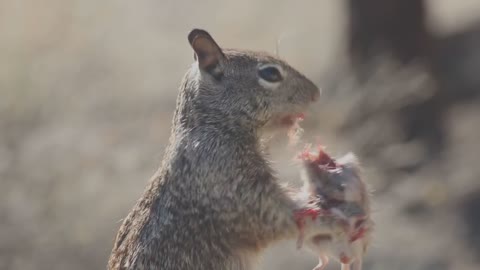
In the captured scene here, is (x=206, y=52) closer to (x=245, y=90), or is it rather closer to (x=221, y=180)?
(x=245, y=90)

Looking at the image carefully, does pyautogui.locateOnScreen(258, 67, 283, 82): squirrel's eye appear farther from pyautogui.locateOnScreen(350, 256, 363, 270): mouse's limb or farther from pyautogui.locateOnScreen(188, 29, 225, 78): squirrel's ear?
pyautogui.locateOnScreen(350, 256, 363, 270): mouse's limb

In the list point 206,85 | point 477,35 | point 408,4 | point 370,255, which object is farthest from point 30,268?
Result: point 477,35

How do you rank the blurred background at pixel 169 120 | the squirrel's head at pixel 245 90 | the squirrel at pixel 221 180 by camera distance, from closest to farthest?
the squirrel at pixel 221 180
the squirrel's head at pixel 245 90
the blurred background at pixel 169 120

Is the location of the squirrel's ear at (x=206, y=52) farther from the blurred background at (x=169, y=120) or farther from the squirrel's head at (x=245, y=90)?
the blurred background at (x=169, y=120)

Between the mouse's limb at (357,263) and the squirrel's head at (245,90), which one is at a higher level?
the squirrel's head at (245,90)

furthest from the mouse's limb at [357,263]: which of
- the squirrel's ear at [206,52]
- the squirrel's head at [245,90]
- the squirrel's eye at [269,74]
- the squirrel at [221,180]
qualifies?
the squirrel's ear at [206,52]

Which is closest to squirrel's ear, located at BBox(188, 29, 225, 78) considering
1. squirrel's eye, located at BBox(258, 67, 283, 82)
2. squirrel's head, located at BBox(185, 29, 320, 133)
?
squirrel's head, located at BBox(185, 29, 320, 133)
